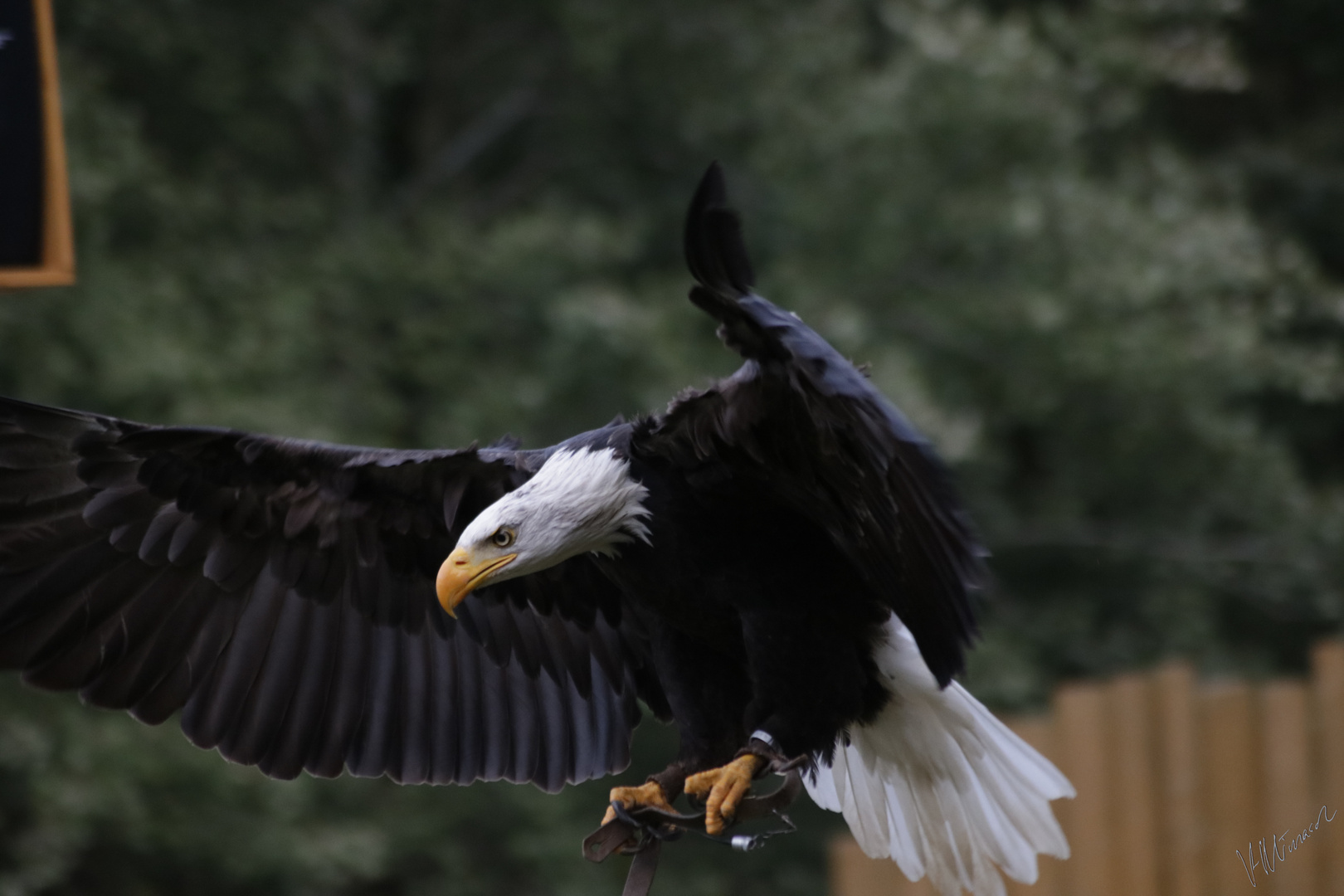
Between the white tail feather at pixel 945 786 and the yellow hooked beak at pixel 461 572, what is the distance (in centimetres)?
88

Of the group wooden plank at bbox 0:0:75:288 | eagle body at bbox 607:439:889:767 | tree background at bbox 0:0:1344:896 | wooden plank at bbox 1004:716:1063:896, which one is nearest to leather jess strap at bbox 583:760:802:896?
A: eagle body at bbox 607:439:889:767

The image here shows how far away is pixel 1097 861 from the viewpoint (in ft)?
13.9

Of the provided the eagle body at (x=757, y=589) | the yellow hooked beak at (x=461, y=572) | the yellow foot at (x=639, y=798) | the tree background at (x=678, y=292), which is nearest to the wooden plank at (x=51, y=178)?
the yellow hooked beak at (x=461, y=572)

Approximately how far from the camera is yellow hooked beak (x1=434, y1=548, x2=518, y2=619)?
2965 millimetres

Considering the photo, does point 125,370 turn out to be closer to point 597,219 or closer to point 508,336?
point 508,336

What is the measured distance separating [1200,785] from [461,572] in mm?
2110

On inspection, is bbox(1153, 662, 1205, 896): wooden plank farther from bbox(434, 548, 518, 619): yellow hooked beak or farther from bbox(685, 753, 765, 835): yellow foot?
bbox(434, 548, 518, 619): yellow hooked beak

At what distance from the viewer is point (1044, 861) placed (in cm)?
451

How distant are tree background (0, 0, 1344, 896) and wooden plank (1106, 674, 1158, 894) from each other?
9.51 feet

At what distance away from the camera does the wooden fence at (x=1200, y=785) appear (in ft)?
12.4

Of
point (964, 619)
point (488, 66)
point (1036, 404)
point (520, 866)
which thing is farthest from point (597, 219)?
point (964, 619)

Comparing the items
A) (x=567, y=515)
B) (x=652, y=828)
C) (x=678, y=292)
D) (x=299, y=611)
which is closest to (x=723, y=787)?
(x=652, y=828)

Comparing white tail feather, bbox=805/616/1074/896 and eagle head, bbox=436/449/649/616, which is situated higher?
eagle head, bbox=436/449/649/616

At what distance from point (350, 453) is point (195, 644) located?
59cm
